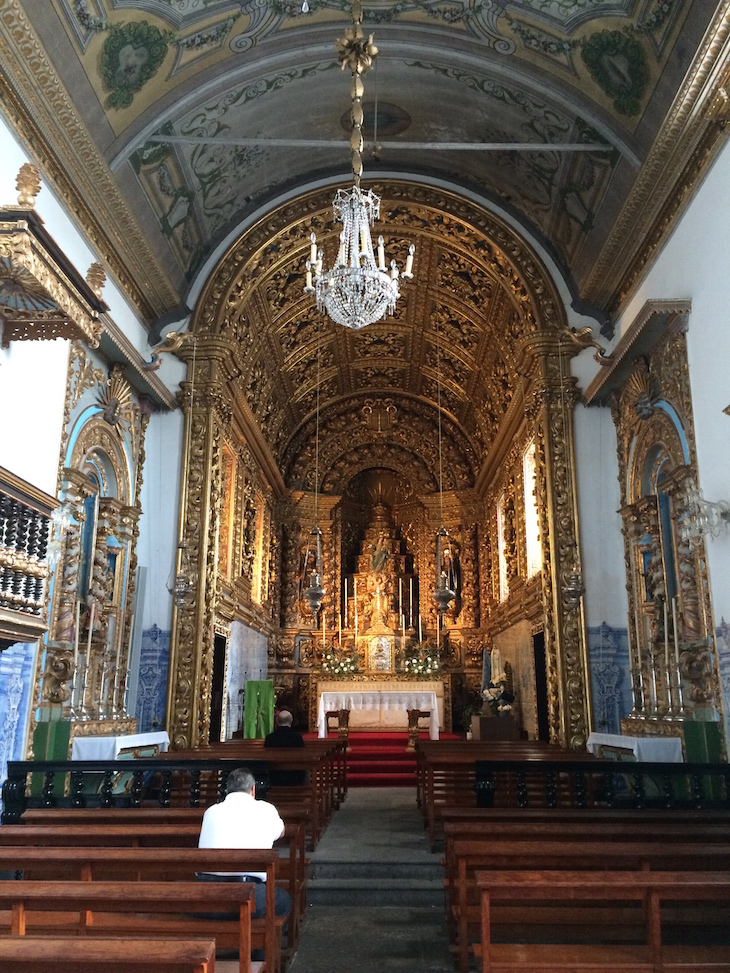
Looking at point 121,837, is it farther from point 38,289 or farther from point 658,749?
point 658,749

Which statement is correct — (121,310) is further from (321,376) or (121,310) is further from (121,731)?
(321,376)

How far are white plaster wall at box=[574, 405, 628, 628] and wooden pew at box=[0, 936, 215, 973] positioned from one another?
9.97m

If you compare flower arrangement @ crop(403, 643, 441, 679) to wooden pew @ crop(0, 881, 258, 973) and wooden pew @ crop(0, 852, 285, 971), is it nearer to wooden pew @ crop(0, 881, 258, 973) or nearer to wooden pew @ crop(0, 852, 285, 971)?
wooden pew @ crop(0, 852, 285, 971)

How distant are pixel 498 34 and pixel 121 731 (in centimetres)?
988

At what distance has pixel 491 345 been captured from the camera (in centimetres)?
1631

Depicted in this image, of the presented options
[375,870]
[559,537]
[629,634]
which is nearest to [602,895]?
[375,870]

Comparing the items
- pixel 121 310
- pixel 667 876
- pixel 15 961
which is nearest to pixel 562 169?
pixel 121 310

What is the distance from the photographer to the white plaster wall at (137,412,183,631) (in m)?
12.3

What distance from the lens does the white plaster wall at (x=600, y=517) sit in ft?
38.9

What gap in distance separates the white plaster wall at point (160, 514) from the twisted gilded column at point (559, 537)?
18.5ft

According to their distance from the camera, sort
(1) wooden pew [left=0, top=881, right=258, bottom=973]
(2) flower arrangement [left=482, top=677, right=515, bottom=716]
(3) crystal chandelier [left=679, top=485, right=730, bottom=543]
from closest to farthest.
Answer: (1) wooden pew [left=0, top=881, right=258, bottom=973]
(3) crystal chandelier [left=679, top=485, right=730, bottom=543]
(2) flower arrangement [left=482, top=677, right=515, bottom=716]

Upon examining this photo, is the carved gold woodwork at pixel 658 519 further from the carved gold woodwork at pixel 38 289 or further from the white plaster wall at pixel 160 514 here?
the white plaster wall at pixel 160 514

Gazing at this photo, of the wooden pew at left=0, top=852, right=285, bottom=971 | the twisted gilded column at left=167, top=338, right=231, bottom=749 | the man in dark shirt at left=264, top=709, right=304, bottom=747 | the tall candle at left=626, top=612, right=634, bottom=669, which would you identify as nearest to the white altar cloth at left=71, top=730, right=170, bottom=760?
the man in dark shirt at left=264, top=709, right=304, bottom=747

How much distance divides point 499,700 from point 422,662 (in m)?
4.41
